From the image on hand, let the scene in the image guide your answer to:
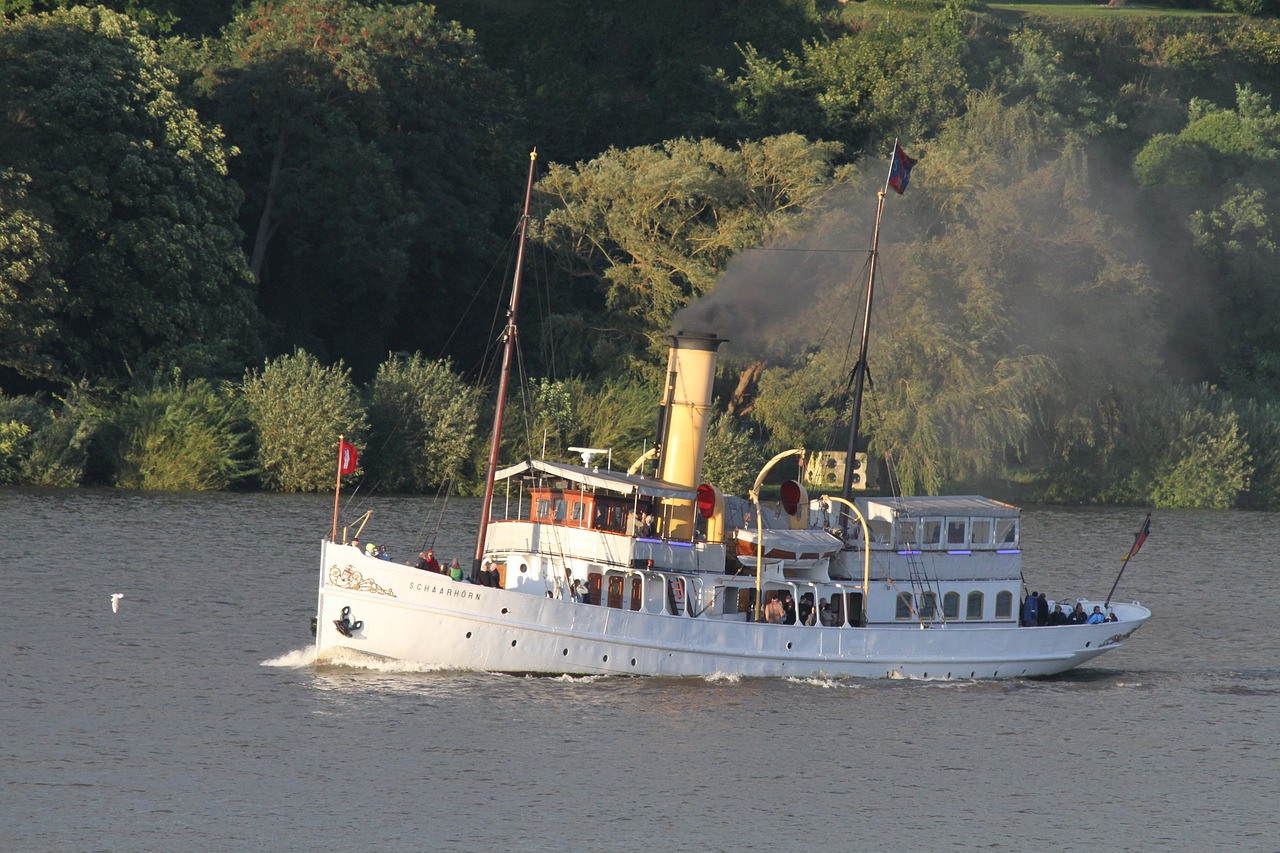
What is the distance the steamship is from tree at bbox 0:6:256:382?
112 feet

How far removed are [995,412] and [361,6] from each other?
120 ft

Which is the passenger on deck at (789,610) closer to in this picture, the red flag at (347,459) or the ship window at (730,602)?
the ship window at (730,602)

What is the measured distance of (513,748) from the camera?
109ft

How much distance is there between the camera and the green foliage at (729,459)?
72.6 meters

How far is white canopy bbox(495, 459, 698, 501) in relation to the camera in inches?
1505

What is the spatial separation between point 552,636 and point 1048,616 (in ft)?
43.7

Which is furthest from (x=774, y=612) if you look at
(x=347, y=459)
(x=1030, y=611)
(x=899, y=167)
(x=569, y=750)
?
(x=899, y=167)

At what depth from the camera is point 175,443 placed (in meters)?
69.4

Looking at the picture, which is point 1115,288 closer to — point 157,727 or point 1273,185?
point 1273,185

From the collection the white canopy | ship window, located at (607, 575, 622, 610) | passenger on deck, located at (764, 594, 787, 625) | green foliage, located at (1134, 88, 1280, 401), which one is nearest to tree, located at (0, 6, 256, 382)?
the white canopy

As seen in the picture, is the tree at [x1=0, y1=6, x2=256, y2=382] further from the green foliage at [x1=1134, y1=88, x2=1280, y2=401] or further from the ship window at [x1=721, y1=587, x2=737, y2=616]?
the green foliage at [x1=1134, y1=88, x2=1280, y2=401]

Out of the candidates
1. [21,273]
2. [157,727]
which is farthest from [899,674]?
[21,273]

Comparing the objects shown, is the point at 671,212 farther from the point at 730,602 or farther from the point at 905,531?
the point at 730,602

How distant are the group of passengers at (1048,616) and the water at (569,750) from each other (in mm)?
1420
